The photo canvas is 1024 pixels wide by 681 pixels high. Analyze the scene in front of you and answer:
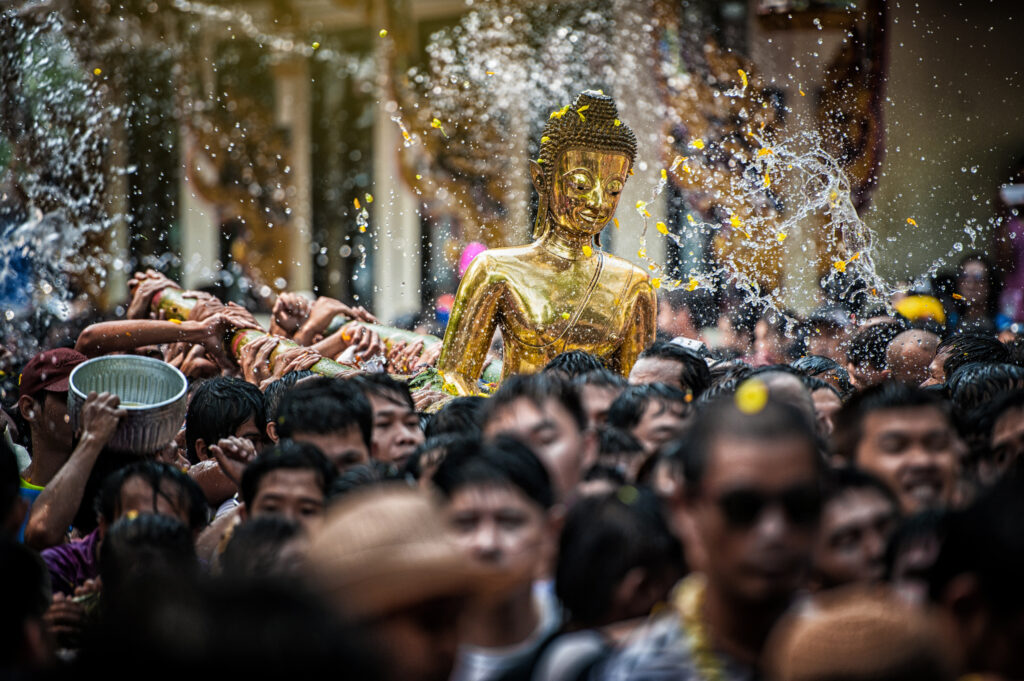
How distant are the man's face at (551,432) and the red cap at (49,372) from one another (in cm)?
172

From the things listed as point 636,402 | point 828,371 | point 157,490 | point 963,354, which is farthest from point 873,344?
point 157,490

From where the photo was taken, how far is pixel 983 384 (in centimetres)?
366

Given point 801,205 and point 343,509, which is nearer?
point 343,509

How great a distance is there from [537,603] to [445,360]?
232 centimetres

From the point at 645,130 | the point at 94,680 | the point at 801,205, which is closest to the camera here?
the point at 94,680

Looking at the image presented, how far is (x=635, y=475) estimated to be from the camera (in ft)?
8.98

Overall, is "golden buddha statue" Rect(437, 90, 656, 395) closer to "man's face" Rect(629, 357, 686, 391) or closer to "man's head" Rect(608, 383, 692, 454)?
"man's face" Rect(629, 357, 686, 391)

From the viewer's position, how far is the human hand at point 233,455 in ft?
11.2

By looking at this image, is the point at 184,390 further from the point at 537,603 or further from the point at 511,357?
the point at 537,603

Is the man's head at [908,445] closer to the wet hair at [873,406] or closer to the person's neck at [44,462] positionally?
the wet hair at [873,406]

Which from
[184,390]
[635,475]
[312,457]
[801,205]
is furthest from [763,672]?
[801,205]

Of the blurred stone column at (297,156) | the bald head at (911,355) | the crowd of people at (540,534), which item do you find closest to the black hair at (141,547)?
the crowd of people at (540,534)

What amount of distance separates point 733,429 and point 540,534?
0.44 meters

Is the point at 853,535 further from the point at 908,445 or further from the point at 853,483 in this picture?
the point at 908,445
